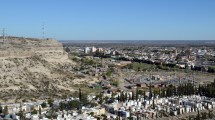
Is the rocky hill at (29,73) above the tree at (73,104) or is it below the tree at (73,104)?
above

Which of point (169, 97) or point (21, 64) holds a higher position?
point (21, 64)

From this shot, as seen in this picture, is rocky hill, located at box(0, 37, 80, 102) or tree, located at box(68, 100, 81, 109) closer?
tree, located at box(68, 100, 81, 109)

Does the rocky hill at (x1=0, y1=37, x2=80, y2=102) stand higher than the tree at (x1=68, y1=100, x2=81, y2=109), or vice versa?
the rocky hill at (x1=0, y1=37, x2=80, y2=102)

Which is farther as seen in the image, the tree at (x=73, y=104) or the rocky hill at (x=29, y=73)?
the rocky hill at (x=29, y=73)

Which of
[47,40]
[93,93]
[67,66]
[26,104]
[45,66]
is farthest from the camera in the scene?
[47,40]

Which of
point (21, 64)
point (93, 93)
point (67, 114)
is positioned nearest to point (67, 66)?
point (21, 64)

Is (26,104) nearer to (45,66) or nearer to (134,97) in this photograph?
(134,97)

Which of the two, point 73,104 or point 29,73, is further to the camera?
point 29,73

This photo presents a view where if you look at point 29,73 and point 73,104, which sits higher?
point 29,73
